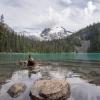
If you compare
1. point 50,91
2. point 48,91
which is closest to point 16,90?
point 48,91

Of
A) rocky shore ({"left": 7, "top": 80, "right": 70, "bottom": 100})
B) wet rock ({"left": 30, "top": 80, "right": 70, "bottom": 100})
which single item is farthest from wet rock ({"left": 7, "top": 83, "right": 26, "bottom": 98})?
wet rock ({"left": 30, "top": 80, "right": 70, "bottom": 100})

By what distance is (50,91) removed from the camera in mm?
19984

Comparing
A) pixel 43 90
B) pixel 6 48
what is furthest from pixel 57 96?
pixel 6 48

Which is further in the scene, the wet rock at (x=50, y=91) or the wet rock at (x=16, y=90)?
the wet rock at (x=16, y=90)

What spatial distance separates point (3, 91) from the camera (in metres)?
22.8

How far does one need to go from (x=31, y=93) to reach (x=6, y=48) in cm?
16939

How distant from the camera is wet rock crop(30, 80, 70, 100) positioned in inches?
780

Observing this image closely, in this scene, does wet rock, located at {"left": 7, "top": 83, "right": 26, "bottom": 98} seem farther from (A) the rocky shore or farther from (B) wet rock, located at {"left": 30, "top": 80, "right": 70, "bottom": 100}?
(B) wet rock, located at {"left": 30, "top": 80, "right": 70, "bottom": 100}

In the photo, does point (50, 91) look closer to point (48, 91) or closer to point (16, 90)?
point (48, 91)

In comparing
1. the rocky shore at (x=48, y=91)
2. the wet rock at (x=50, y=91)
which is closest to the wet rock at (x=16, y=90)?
the rocky shore at (x=48, y=91)

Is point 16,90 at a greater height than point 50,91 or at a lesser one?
lesser

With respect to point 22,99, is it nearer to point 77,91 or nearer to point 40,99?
point 40,99

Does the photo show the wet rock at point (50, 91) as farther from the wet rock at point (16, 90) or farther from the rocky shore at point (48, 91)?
the wet rock at point (16, 90)

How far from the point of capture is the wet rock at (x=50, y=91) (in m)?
19.8
